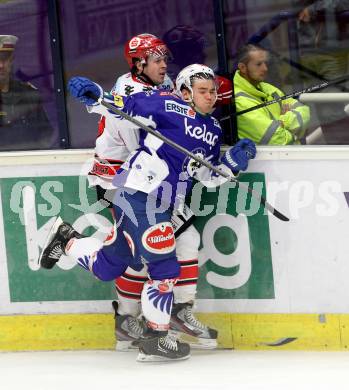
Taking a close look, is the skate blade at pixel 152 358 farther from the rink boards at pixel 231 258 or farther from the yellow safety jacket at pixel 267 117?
the yellow safety jacket at pixel 267 117

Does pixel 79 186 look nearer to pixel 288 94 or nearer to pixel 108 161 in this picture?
pixel 108 161

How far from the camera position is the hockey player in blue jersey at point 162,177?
516 cm

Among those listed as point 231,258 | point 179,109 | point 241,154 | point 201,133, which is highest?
point 179,109

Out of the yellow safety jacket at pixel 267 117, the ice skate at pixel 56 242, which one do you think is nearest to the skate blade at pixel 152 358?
the ice skate at pixel 56 242

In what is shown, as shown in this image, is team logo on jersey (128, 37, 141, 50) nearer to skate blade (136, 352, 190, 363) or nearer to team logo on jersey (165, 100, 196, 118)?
team logo on jersey (165, 100, 196, 118)

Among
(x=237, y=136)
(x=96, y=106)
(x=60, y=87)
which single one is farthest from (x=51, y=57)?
(x=237, y=136)

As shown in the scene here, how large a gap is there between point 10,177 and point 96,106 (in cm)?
74

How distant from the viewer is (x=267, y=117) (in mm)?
5336

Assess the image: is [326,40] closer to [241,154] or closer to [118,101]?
[241,154]

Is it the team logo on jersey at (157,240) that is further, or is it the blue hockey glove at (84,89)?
the team logo on jersey at (157,240)

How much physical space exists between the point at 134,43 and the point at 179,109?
0.39 m

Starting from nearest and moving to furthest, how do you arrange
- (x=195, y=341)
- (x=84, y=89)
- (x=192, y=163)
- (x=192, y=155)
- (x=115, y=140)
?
(x=84, y=89), (x=192, y=155), (x=192, y=163), (x=115, y=140), (x=195, y=341)

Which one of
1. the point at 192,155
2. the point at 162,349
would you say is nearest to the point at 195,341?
the point at 162,349

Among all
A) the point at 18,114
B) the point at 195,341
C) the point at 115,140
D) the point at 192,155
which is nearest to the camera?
Result: the point at 192,155
